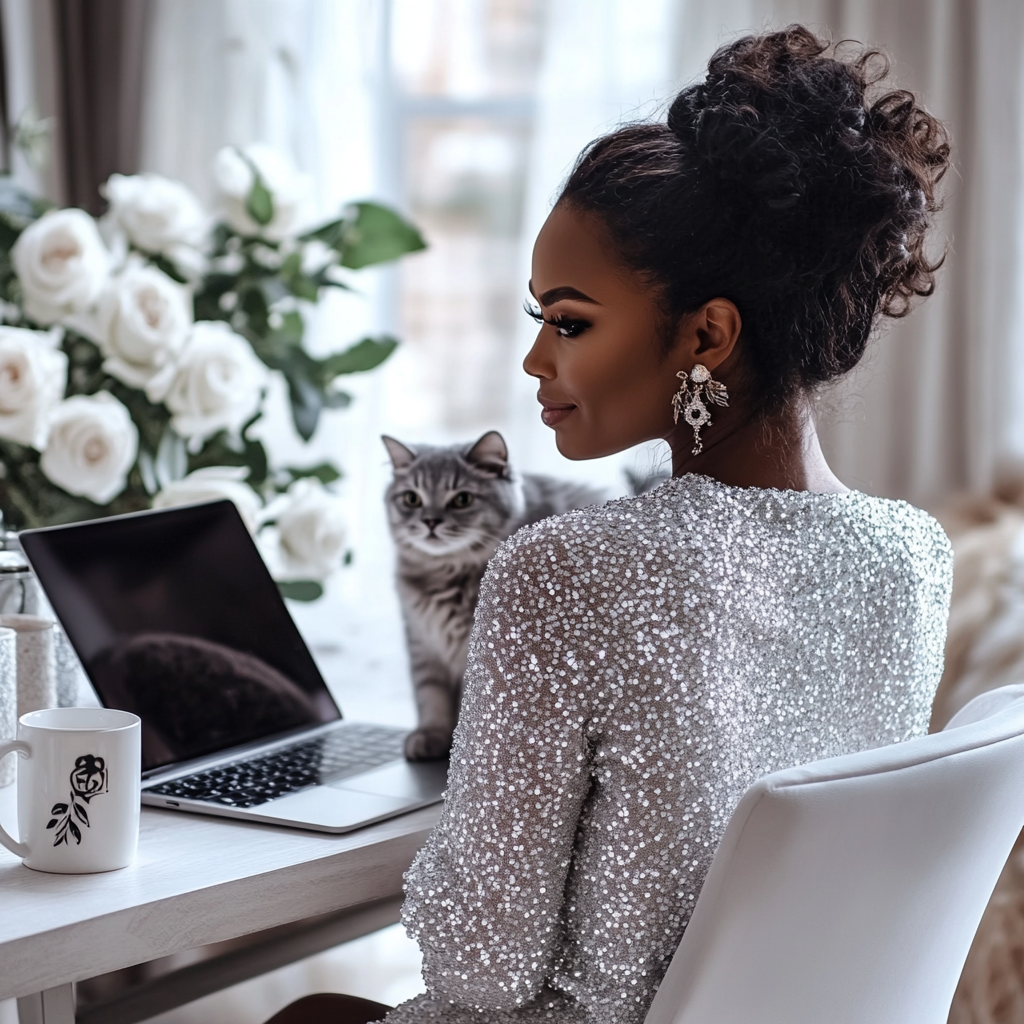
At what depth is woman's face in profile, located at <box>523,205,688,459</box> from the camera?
0.83 metres

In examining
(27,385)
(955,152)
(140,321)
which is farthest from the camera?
(955,152)

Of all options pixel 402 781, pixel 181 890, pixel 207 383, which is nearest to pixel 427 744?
pixel 402 781

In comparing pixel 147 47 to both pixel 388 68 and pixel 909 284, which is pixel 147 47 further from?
pixel 909 284

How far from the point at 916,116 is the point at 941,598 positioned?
36 centimetres

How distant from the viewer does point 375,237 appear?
1.81m

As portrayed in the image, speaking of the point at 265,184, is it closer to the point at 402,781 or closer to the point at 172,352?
the point at 172,352

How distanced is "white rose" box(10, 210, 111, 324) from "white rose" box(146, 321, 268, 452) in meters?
0.13

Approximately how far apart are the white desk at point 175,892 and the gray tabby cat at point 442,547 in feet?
0.53

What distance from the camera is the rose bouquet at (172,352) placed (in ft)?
4.50

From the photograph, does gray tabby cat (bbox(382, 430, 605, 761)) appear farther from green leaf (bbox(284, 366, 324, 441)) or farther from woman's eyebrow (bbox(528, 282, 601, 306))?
green leaf (bbox(284, 366, 324, 441))

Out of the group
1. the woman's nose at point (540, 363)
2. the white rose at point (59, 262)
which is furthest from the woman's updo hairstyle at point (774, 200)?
the white rose at point (59, 262)

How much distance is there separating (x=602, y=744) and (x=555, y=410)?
0.28m

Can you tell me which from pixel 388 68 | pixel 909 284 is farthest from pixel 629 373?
pixel 388 68

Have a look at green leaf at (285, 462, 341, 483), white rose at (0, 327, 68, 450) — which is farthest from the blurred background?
white rose at (0, 327, 68, 450)
